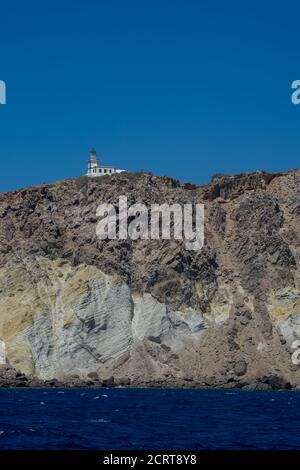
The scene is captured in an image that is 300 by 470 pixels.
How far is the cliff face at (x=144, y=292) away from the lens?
167125mm

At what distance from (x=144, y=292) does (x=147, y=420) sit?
3085 inches

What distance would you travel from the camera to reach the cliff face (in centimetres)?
16712

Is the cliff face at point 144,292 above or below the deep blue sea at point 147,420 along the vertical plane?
above

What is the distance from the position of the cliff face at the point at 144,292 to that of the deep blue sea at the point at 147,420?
Result: 18.0 m

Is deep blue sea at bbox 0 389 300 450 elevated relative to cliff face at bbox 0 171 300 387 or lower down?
lower down

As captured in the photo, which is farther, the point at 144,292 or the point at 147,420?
the point at 144,292

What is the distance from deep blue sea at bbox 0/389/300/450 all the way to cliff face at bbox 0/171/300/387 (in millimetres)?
17978

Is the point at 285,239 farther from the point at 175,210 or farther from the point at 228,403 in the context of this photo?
the point at 228,403

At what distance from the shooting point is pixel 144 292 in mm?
174125

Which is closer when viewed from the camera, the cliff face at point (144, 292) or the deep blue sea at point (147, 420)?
the deep blue sea at point (147, 420)

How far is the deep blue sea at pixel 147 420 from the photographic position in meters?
74.9

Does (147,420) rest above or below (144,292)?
below

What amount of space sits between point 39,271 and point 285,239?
46717 millimetres
